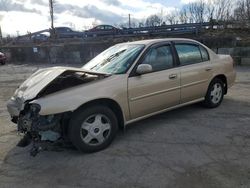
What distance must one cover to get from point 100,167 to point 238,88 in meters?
5.92

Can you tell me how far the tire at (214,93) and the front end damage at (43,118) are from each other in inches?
113

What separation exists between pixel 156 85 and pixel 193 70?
1102mm

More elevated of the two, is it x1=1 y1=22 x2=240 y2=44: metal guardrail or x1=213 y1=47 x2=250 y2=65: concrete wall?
x1=1 y1=22 x2=240 y2=44: metal guardrail

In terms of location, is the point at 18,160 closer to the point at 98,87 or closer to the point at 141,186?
the point at 98,87

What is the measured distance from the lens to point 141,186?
11.7 ft

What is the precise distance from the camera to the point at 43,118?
14.3 feet

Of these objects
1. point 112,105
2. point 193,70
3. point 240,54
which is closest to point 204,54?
point 193,70

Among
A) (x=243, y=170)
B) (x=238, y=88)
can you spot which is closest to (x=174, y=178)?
(x=243, y=170)

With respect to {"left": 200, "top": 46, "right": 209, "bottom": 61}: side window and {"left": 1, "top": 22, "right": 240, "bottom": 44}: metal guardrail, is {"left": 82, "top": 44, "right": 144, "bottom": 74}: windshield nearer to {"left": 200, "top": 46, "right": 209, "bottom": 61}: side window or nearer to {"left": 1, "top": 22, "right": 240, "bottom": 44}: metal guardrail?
{"left": 200, "top": 46, "right": 209, "bottom": 61}: side window

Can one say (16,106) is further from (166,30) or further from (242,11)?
(242,11)

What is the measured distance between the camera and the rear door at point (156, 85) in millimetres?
5016

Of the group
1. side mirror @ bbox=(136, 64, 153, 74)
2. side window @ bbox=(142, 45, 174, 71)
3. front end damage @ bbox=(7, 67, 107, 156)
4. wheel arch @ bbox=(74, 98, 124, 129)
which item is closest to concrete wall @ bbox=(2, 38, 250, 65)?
side window @ bbox=(142, 45, 174, 71)

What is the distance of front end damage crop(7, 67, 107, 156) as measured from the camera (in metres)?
4.30

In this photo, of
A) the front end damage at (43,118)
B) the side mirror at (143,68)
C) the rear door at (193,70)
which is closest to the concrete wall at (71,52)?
the rear door at (193,70)
